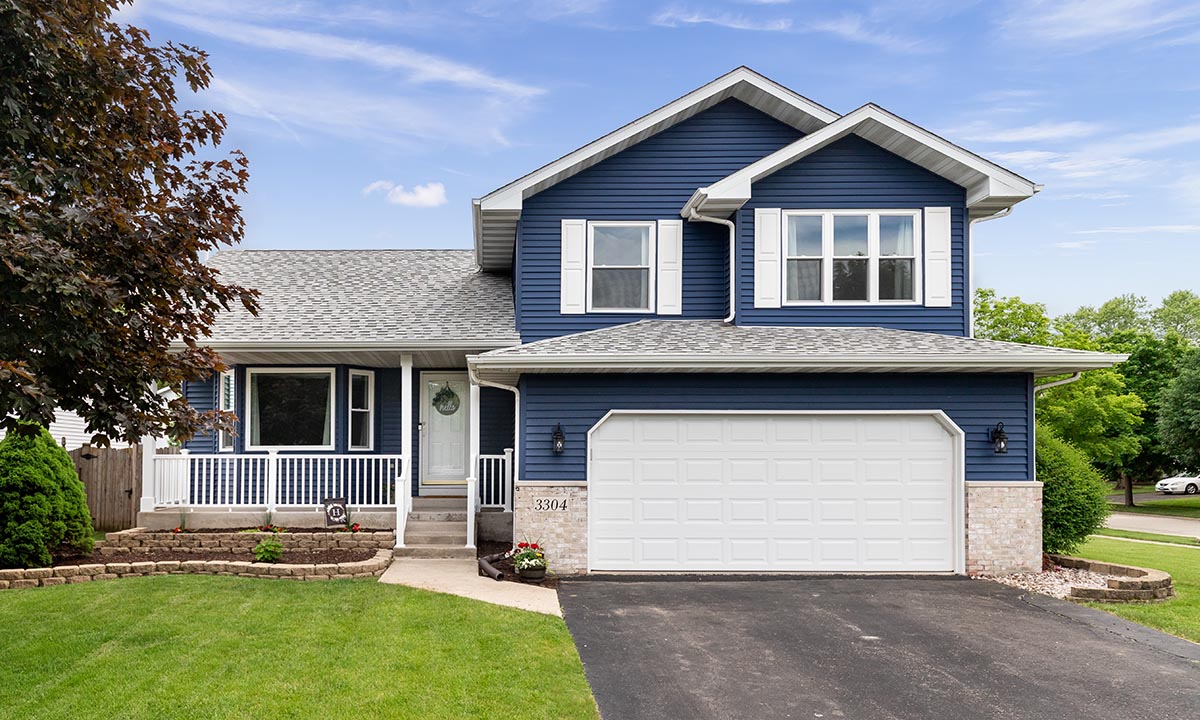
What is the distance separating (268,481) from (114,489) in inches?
176

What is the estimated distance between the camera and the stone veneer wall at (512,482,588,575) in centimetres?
1120

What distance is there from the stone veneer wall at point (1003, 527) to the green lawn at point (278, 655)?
6238 millimetres

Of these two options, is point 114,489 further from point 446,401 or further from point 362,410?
point 446,401

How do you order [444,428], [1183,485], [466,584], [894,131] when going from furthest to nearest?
[1183,485] → [444,428] → [894,131] → [466,584]

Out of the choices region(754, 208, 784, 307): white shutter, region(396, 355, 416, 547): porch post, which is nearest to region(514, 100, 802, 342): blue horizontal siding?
region(754, 208, 784, 307): white shutter

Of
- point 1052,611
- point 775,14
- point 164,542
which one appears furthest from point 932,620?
point 775,14

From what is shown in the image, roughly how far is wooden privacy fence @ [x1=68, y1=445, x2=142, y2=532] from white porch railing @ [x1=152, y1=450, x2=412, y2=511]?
1870 mm

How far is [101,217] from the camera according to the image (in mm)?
6367

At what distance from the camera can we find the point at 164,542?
11.9 metres

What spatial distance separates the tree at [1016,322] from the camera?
1273 inches

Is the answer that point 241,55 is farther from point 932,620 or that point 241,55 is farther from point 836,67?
point 932,620

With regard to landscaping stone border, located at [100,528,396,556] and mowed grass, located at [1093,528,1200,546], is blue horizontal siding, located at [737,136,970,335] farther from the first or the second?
→ mowed grass, located at [1093,528,1200,546]

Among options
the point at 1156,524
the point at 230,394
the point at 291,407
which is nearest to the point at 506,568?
the point at 291,407

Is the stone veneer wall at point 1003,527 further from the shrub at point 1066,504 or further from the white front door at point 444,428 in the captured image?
the white front door at point 444,428
